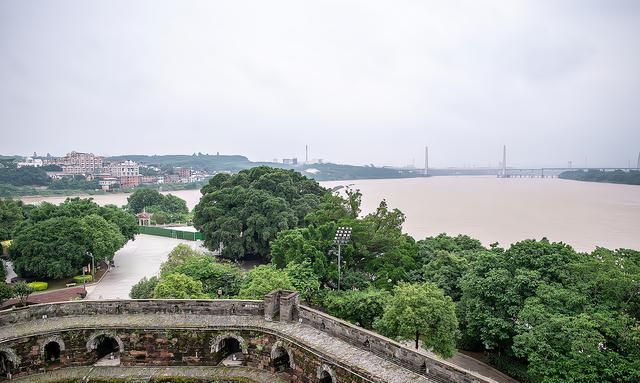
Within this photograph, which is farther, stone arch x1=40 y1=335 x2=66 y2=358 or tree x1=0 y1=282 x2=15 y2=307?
tree x1=0 y1=282 x2=15 y2=307

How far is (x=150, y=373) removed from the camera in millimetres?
13430

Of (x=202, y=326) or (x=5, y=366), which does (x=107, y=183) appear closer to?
(x=5, y=366)

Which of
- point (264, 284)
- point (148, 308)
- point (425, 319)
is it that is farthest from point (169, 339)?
point (425, 319)

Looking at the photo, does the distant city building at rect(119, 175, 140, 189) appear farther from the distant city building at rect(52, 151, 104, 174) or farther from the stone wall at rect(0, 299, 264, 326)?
the stone wall at rect(0, 299, 264, 326)

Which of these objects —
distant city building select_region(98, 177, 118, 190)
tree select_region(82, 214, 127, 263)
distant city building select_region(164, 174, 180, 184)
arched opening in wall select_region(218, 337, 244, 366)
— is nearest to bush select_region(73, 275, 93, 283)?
tree select_region(82, 214, 127, 263)

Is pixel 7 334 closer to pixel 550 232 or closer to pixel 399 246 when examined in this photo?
pixel 399 246

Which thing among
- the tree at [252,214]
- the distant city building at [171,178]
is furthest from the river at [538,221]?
the distant city building at [171,178]

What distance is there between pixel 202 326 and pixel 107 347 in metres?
3.75

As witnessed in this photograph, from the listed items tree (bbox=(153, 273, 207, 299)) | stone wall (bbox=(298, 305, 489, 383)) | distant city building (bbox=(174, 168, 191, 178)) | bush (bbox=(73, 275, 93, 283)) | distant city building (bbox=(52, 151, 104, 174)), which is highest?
distant city building (bbox=(52, 151, 104, 174))

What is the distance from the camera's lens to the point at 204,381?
13039 millimetres

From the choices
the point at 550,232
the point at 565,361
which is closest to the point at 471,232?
the point at 550,232

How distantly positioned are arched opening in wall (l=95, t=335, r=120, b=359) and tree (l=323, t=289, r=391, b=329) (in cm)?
931

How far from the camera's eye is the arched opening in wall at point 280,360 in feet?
43.9

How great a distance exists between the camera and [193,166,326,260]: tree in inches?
1346
